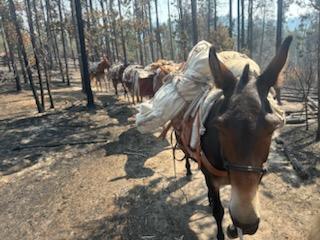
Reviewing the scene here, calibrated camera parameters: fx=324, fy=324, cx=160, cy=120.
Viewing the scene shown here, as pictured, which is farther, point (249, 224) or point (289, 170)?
point (289, 170)

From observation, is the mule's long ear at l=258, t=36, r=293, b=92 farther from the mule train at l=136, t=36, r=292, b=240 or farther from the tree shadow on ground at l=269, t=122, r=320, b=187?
the tree shadow on ground at l=269, t=122, r=320, b=187

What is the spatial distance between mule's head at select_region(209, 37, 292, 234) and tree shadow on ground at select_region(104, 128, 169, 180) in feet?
14.8

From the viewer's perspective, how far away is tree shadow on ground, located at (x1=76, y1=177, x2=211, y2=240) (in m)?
4.82

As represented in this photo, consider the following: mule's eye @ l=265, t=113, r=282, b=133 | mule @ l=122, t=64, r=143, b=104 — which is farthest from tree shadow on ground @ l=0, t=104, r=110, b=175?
mule's eye @ l=265, t=113, r=282, b=133

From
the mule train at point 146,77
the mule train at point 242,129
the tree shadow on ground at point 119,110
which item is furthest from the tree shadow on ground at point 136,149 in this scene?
the mule train at point 242,129

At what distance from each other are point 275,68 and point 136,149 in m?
6.47

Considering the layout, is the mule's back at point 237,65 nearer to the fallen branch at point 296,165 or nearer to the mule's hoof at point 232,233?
the mule's hoof at point 232,233

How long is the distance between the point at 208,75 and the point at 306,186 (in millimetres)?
2975

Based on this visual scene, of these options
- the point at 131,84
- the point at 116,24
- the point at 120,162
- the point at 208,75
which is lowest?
the point at 120,162

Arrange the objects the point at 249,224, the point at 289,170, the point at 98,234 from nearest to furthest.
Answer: the point at 249,224 < the point at 98,234 < the point at 289,170

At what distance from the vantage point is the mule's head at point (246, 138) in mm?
2484

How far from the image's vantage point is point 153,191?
20.2 ft

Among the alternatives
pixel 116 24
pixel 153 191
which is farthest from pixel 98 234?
pixel 116 24

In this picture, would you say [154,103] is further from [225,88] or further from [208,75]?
[225,88]
